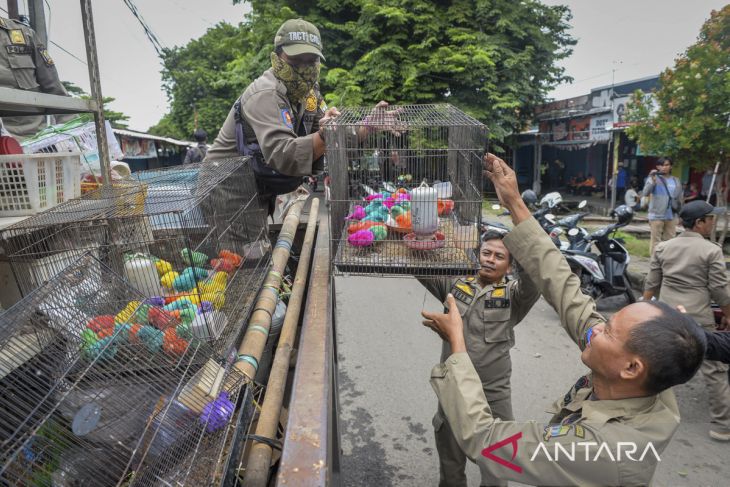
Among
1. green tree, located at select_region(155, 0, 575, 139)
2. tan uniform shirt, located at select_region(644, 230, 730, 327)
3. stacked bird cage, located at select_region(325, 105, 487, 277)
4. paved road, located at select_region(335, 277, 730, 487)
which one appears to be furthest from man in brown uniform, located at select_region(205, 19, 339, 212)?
green tree, located at select_region(155, 0, 575, 139)

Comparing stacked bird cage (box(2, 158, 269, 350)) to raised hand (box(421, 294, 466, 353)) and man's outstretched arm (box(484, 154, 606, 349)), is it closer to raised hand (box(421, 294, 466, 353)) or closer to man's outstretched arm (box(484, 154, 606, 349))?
raised hand (box(421, 294, 466, 353))

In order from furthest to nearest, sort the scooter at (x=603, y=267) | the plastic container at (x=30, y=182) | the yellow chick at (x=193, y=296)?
1. the scooter at (x=603, y=267)
2. the plastic container at (x=30, y=182)
3. the yellow chick at (x=193, y=296)

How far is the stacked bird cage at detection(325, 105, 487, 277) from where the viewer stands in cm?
218

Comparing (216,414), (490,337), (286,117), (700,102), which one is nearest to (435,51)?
(700,102)

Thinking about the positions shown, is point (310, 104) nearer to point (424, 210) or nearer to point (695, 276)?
point (424, 210)

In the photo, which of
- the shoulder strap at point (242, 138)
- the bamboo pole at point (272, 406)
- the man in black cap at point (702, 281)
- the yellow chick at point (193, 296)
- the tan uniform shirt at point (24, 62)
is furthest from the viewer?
the man in black cap at point (702, 281)

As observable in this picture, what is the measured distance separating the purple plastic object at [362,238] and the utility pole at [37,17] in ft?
8.56

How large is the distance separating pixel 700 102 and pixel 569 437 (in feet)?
24.8

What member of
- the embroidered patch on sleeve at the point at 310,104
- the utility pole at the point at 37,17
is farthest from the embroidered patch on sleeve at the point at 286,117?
the utility pole at the point at 37,17

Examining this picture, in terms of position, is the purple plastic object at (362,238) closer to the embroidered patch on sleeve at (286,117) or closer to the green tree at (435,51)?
the embroidered patch on sleeve at (286,117)

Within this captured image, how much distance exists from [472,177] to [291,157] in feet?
3.20

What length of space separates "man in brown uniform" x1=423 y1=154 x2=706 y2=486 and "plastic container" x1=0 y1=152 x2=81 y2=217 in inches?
82.4

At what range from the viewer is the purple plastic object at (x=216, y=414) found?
1.48 m

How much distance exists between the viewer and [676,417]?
1398 mm
